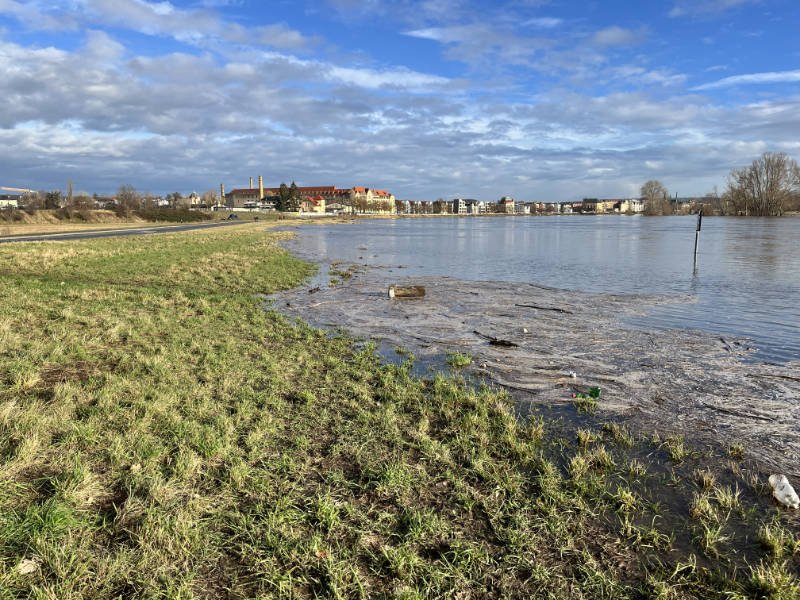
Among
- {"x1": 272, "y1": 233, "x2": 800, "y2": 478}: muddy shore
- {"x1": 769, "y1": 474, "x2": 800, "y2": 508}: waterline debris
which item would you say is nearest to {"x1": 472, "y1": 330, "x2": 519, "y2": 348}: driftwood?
{"x1": 272, "y1": 233, "x2": 800, "y2": 478}: muddy shore

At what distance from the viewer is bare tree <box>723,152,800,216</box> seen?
12238cm

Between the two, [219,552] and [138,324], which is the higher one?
[138,324]

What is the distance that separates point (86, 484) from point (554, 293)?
58.0 ft

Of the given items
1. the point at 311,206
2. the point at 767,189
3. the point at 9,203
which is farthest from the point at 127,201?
the point at 767,189

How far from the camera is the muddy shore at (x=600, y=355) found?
6.64 metres

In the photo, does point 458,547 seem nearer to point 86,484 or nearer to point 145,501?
point 145,501

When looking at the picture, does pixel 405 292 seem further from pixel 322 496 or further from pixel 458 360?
pixel 322 496

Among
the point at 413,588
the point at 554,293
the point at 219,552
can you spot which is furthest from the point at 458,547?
the point at 554,293

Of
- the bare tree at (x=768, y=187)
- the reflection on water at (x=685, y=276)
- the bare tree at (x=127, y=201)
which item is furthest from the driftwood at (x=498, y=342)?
the bare tree at (x=768, y=187)

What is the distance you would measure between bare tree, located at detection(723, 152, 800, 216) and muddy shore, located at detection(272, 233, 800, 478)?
144475 millimetres

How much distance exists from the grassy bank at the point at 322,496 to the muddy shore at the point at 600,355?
0.90m

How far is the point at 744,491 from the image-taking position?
4.89m

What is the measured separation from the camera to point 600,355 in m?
9.95

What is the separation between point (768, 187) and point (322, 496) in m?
163
